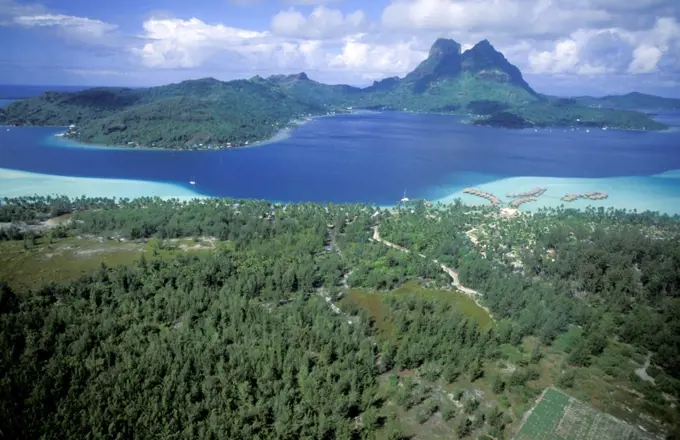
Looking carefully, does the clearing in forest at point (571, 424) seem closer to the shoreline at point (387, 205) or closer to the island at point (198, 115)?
the shoreline at point (387, 205)

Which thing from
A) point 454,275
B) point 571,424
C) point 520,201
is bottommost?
point 571,424

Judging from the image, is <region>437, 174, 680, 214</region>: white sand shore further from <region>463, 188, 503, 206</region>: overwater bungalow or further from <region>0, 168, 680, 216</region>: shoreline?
<region>463, 188, 503, 206</region>: overwater bungalow

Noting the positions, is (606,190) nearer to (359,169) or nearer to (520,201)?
(520,201)

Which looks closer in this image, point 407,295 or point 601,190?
point 407,295

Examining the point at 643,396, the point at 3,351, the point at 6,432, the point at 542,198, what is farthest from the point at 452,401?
the point at 542,198

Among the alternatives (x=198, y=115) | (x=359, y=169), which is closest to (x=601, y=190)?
(x=359, y=169)

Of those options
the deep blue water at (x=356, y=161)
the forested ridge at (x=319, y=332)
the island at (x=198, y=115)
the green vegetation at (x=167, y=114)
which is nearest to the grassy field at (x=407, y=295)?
the forested ridge at (x=319, y=332)
